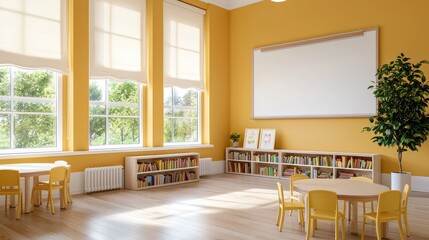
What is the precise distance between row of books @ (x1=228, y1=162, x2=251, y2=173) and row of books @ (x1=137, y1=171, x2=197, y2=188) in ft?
5.18

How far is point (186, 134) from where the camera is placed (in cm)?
999

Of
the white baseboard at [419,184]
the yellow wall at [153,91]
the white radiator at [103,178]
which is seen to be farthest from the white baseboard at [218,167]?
the white baseboard at [419,184]

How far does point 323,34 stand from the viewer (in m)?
8.92

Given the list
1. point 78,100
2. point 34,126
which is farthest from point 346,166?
point 34,126

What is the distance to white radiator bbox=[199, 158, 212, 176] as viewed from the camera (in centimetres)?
972

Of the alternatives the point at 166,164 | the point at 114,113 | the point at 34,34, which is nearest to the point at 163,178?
the point at 166,164

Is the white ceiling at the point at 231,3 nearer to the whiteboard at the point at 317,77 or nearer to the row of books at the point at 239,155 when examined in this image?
the whiteboard at the point at 317,77

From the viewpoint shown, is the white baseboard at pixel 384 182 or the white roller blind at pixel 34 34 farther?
the white baseboard at pixel 384 182

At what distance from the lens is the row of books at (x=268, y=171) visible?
9.45 meters

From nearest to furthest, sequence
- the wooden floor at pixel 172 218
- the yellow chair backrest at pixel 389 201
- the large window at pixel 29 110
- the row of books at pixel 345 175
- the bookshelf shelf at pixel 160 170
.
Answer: the yellow chair backrest at pixel 389 201 → the wooden floor at pixel 172 218 → the large window at pixel 29 110 → the bookshelf shelf at pixel 160 170 → the row of books at pixel 345 175

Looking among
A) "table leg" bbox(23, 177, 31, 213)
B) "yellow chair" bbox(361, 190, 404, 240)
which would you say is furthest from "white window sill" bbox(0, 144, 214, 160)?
"yellow chair" bbox(361, 190, 404, 240)

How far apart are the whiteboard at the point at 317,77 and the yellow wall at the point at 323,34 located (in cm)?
22

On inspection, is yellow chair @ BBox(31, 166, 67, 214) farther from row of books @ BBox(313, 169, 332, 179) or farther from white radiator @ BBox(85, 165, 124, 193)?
row of books @ BBox(313, 169, 332, 179)

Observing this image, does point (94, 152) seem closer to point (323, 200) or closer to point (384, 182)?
point (323, 200)
